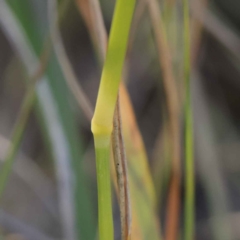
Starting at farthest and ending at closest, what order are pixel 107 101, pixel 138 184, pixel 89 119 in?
pixel 89 119 < pixel 138 184 < pixel 107 101

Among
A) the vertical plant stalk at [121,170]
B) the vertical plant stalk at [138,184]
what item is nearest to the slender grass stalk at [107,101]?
the vertical plant stalk at [121,170]

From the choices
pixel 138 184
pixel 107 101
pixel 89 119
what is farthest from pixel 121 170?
pixel 89 119

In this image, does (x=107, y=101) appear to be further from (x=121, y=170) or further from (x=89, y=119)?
(x=89, y=119)

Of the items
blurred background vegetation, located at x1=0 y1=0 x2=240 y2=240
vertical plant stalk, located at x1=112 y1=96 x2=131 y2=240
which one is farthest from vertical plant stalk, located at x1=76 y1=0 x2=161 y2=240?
vertical plant stalk, located at x1=112 y1=96 x2=131 y2=240

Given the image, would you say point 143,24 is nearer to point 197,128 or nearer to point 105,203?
point 197,128

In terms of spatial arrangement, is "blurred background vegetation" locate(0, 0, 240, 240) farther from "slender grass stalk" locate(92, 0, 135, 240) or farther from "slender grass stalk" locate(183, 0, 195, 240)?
"slender grass stalk" locate(92, 0, 135, 240)

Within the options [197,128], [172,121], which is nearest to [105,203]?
[172,121]
